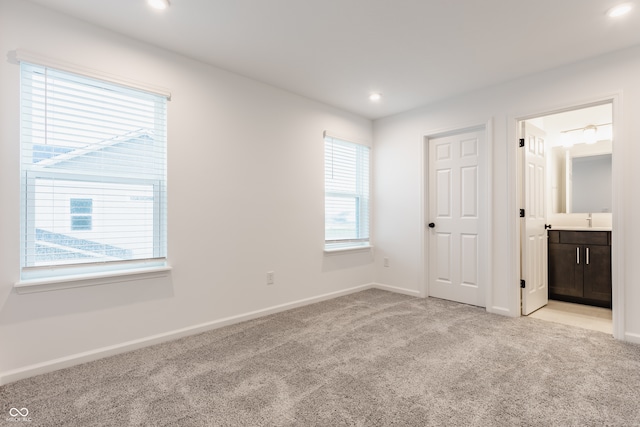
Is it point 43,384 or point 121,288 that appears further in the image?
point 121,288

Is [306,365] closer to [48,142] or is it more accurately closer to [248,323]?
[248,323]

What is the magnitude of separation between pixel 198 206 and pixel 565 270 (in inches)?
173

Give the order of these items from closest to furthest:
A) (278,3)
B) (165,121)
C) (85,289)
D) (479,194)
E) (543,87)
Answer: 1. (278,3)
2. (85,289)
3. (165,121)
4. (543,87)
5. (479,194)

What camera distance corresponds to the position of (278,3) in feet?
6.96

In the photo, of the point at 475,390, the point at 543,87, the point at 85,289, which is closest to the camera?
the point at 475,390

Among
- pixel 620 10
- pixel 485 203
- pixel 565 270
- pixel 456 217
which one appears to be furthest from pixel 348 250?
pixel 620 10

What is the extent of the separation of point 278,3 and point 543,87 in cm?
263

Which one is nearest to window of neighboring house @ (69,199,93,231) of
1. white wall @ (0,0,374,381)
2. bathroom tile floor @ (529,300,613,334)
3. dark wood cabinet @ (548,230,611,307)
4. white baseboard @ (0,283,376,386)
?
white wall @ (0,0,374,381)

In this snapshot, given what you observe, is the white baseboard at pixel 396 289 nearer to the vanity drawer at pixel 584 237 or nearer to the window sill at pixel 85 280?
the vanity drawer at pixel 584 237

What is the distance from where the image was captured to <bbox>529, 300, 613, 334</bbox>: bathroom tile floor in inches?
121

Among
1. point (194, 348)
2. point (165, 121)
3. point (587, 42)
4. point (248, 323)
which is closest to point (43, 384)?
point (194, 348)

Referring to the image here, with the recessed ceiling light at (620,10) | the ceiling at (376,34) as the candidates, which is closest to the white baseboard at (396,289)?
the ceiling at (376,34)

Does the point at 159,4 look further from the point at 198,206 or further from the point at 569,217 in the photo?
the point at 569,217

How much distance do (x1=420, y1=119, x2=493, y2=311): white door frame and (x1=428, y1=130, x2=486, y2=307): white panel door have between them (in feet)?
0.16
